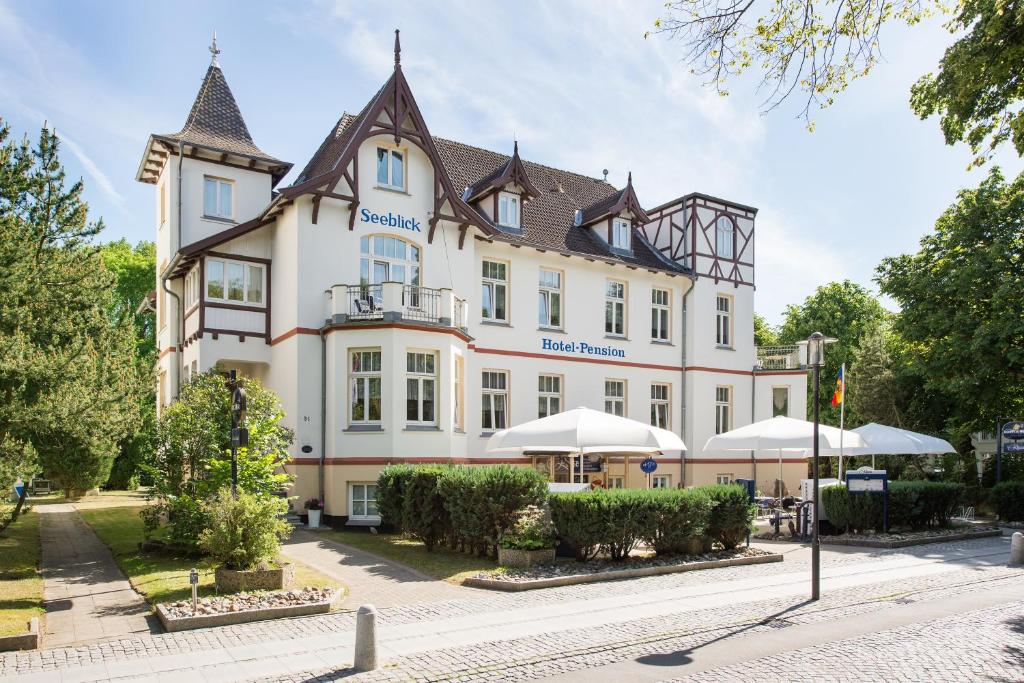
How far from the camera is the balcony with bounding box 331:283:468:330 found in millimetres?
20594

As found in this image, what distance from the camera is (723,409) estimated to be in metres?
30.0

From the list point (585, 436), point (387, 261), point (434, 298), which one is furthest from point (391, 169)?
point (585, 436)

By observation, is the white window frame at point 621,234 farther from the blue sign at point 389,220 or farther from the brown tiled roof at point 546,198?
the blue sign at point 389,220

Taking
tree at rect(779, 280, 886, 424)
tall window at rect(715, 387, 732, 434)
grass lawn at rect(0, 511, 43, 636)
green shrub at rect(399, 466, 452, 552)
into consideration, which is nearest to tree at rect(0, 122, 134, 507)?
grass lawn at rect(0, 511, 43, 636)

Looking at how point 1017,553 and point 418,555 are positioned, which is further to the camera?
point 418,555

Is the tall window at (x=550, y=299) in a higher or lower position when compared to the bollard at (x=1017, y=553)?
higher

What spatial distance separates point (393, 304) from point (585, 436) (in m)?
7.02

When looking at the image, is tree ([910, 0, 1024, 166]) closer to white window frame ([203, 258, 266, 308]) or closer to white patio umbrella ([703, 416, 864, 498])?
white patio umbrella ([703, 416, 864, 498])

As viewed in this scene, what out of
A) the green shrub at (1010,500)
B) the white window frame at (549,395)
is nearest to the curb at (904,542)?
the green shrub at (1010,500)

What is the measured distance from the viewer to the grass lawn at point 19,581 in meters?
9.97

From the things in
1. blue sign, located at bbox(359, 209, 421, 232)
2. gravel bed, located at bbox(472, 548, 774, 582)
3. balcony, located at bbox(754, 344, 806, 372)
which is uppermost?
blue sign, located at bbox(359, 209, 421, 232)

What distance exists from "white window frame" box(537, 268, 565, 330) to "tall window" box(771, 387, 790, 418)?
9.74 meters

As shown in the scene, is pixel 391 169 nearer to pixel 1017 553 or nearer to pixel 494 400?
pixel 494 400

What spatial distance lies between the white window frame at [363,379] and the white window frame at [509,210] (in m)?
7.11
